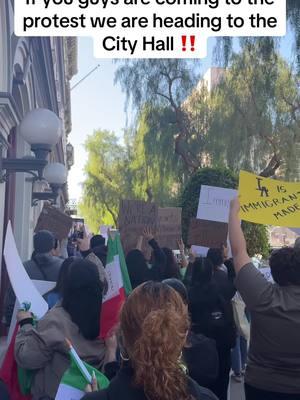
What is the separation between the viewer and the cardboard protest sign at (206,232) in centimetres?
653

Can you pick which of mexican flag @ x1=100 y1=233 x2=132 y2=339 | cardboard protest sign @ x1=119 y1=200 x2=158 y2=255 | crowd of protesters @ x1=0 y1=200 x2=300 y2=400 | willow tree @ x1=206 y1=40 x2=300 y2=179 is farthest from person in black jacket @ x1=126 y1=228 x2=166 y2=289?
willow tree @ x1=206 y1=40 x2=300 y2=179

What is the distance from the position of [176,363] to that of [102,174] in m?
37.4

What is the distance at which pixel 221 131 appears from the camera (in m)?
20.5

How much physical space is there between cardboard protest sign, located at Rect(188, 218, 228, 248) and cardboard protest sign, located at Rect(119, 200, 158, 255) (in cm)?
45

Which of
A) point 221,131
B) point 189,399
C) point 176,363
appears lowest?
point 189,399

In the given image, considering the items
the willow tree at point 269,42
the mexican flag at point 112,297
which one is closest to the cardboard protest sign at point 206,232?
the mexican flag at point 112,297

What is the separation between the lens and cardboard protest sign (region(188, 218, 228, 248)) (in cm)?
653

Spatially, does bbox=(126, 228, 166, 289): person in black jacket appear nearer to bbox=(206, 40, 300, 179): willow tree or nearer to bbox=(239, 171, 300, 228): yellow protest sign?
bbox=(239, 171, 300, 228): yellow protest sign

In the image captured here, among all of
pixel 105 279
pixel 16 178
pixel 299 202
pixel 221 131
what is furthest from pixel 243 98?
pixel 105 279

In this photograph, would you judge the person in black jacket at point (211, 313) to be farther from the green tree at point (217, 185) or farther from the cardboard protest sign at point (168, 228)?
the green tree at point (217, 185)

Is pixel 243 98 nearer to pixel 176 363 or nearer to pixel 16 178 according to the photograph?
pixel 16 178

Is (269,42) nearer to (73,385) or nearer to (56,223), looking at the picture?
(56,223)

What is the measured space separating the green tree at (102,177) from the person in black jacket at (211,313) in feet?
92.4

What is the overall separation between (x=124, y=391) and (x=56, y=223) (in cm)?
533
